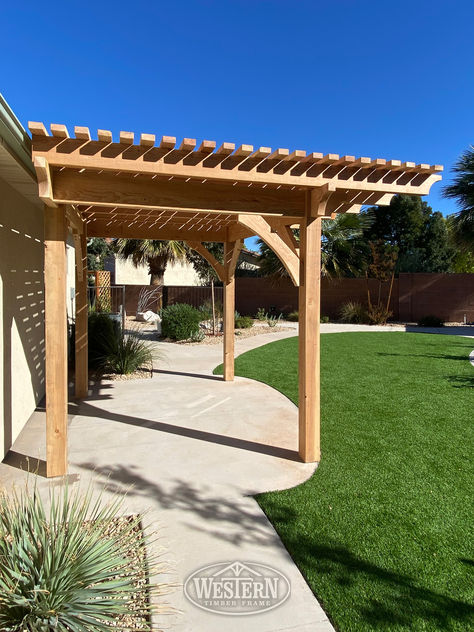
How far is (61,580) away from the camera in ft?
7.23

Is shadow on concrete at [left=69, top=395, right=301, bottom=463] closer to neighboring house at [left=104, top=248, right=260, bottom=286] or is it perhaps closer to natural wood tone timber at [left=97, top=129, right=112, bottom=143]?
natural wood tone timber at [left=97, top=129, right=112, bottom=143]

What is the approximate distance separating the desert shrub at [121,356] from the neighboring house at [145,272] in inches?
715

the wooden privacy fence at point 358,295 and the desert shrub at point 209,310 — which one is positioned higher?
the wooden privacy fence at point 358,295

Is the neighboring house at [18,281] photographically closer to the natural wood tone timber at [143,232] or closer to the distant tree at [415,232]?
the natural wood tone timber at [143,232]

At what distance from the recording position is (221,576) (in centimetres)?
281

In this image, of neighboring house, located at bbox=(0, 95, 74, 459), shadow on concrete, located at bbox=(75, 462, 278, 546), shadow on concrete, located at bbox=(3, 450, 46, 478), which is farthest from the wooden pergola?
shadow on concrete, located at bbox=(75, 462, 278, 546)

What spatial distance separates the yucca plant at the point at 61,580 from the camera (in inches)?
82.4

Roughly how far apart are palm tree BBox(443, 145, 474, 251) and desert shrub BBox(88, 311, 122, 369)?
41.3 feet

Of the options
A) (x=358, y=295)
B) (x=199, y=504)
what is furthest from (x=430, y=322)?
(x=199, y=504)

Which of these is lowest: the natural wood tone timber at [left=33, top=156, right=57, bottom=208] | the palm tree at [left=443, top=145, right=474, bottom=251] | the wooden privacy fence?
the wooden privacy fence

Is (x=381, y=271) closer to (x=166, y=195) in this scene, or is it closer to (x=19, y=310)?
(x=19, y=310)

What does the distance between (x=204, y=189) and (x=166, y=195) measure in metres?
0.38

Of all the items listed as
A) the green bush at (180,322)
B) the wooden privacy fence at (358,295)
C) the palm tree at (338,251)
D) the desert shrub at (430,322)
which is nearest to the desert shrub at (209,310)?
the wooden privacy fence at (358,295)

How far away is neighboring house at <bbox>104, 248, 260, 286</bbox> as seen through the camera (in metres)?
28.6
